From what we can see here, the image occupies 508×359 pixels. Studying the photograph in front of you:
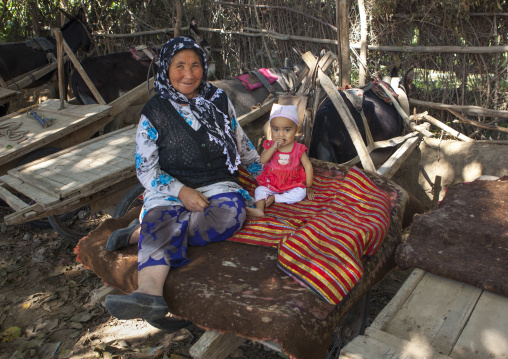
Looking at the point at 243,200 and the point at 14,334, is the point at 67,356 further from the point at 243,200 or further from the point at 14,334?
the point at 243,200

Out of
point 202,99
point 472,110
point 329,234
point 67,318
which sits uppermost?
point 202,99

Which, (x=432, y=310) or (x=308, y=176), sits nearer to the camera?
(x=432, y=310)

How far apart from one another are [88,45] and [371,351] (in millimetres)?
7077

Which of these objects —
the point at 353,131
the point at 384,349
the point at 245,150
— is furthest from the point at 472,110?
the point at 384,349

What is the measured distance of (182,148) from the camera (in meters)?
2.61

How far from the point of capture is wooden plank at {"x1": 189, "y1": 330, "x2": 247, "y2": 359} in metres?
1.82

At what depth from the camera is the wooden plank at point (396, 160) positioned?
3.51 meters

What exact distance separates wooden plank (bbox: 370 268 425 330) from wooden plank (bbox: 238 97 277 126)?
288 cm

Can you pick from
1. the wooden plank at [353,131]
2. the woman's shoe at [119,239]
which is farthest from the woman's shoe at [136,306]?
the wooden plank at [353,131]

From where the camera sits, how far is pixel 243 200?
2.73 m

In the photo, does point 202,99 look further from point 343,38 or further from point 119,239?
point 343,38

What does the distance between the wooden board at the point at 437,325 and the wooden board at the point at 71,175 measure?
91.4 inches

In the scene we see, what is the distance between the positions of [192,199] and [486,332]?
1.66 m

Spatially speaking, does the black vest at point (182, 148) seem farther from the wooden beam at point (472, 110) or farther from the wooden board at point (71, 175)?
the wooden beam at point (472, 110)
